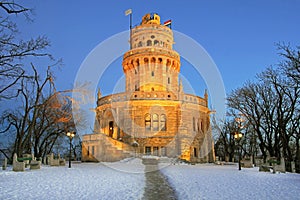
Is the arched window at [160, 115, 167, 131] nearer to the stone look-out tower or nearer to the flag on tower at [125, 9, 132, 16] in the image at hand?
the stone look-out tower

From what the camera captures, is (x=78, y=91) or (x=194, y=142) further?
(x=194, y=142)

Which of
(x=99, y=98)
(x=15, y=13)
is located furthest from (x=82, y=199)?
(x=99, y=98)

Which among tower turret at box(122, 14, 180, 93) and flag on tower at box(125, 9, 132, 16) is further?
flag on tower at box(125, 9, 132, 16)

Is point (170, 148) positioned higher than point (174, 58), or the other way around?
point (174, 58)

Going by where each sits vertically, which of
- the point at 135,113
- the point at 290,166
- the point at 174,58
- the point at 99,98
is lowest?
the point at 290,166

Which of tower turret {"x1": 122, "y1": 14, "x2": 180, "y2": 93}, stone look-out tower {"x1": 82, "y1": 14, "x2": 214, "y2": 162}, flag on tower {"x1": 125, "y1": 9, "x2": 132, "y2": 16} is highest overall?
flag on tower {"x1": 125, "y1": 9, "x2": 132, "y2": 16}

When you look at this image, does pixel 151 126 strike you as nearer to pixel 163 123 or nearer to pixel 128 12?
pixel 163 123

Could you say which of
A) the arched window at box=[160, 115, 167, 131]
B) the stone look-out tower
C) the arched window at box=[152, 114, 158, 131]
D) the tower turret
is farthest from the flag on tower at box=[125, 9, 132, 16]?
the arched window at box=[160, 115, 167, 131]

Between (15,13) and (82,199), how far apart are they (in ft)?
23.8

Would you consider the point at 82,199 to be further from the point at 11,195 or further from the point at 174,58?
the point at 174,58

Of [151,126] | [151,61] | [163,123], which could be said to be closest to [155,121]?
[151,126]

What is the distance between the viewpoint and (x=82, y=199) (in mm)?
7848

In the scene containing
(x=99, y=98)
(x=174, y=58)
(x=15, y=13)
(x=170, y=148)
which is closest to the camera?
(x=15, y=13)

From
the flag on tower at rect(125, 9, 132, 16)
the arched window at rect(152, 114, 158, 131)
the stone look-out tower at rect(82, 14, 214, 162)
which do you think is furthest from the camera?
the flag on tower at rect(125, 9, 132, 16)
